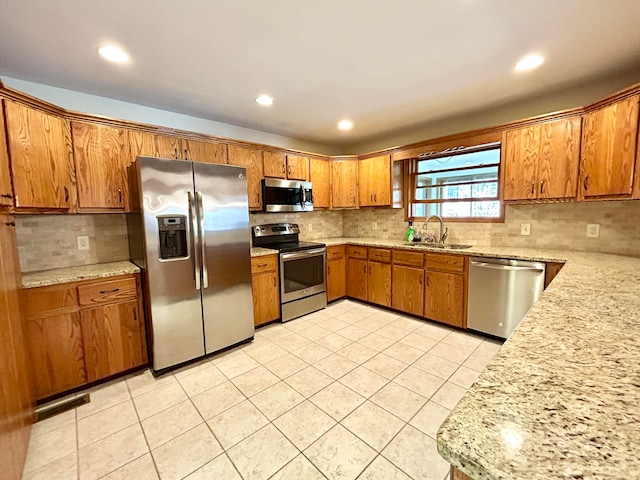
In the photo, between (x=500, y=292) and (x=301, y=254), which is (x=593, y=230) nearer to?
(x=500, y=292)

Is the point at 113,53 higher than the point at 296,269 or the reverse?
higher

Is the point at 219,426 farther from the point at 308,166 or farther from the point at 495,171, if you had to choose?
the point at 495,171

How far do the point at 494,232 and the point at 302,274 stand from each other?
7.52ft

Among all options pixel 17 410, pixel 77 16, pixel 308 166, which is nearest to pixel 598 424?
pixel 17 410

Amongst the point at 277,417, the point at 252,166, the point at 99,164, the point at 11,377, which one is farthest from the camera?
the point at 252,166

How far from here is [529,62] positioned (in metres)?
2.12

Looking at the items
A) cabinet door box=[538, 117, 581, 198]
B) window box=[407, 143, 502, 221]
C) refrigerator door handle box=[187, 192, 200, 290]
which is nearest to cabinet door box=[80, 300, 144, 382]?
refrigerator door handle box=[187, 192, 200, 290]

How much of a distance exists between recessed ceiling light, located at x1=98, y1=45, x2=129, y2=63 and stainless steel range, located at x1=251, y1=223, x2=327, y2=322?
6.74 feet

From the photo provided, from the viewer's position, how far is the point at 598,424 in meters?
0.54

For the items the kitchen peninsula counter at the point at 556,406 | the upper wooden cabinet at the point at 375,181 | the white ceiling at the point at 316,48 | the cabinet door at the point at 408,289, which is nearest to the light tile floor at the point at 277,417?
the cabinet door at the point at 408,289

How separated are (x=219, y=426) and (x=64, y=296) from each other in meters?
1.47

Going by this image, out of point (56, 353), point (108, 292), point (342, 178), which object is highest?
point (342, 178)

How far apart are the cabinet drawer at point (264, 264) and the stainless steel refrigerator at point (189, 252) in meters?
0.24

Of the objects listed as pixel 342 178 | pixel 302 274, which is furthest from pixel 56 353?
pixel 342 178
